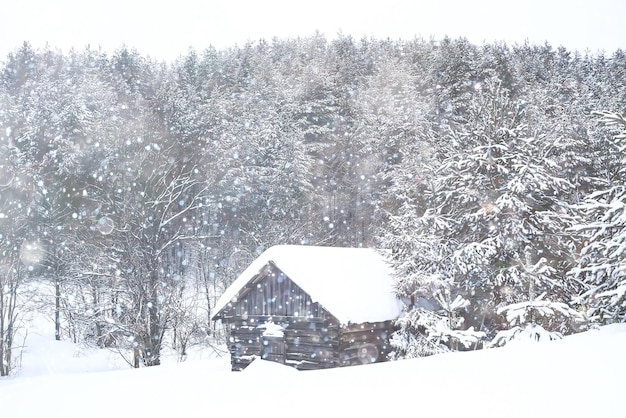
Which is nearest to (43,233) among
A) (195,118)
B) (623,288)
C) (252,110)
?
(195,118)

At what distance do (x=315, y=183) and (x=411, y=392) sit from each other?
34.9 meters

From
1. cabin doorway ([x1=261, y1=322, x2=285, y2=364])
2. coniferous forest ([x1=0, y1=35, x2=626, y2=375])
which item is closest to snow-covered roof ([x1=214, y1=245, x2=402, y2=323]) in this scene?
coniferous forest ([x1=0, y1=35, x2=626, y2=375])

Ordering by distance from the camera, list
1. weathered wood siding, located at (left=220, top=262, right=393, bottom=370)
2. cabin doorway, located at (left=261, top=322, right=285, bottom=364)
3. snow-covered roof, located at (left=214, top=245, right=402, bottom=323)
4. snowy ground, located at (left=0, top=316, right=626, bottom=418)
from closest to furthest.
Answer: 1. snowy ground, located at (left=0, top=316, right=626, bottom=418)
2. snow-covered roof, located at (left=214, top=245, right=402, bottom=323)
3. weathered wood siding, located at (left=220, top=262, right=393, bottom=370)
4. cabin doorway, located at (left=261, top=322, right=285, bottom=364)

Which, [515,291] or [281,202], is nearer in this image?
[515,291]

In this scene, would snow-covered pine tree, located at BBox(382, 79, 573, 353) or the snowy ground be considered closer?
the snowy ground

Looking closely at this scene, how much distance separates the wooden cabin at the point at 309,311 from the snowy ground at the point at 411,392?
921 centimetres

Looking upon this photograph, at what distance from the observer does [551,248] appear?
18.4 metres

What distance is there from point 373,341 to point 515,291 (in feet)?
18.8

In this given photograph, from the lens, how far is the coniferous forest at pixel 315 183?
1770 cm

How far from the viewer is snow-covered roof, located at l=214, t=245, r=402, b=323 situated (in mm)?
17875

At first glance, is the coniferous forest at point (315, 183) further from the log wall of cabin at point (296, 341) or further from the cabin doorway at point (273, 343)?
the cabin doorway at point (273, 343)

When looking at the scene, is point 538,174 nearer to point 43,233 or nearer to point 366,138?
point 366,138

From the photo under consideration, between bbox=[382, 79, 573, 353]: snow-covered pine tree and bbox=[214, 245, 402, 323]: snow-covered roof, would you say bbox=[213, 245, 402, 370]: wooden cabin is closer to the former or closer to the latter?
bbox=[214, 245, 402, 323]: snow-covered roof

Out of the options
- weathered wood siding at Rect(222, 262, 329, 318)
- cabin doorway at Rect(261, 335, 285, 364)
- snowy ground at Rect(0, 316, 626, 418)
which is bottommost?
cabin doorway at Rect(261, 335, 285, 364)
